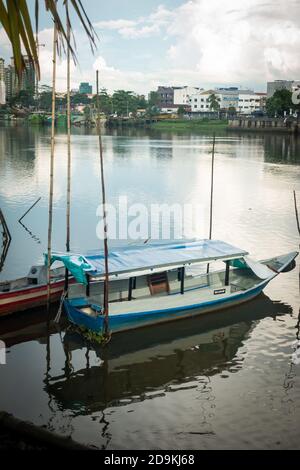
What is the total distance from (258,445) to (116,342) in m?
5.86

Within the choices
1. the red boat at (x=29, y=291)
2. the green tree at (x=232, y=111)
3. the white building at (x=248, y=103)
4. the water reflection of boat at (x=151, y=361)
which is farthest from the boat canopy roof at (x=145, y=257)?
the white building at (x=248, y=103)

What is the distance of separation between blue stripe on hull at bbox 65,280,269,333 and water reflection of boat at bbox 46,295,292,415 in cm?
28

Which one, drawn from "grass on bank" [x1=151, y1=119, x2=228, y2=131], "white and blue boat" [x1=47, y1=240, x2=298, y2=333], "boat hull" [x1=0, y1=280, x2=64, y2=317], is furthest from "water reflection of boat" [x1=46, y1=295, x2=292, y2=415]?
"grass on bank" [x1=151, y1=119, x2=228, y2=131]

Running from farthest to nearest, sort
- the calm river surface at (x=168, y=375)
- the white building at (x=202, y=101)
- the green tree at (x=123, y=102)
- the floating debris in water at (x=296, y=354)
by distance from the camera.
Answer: the white building at (x=202, y=101) → the green tree at (x=123, y=102) → the floating debris in water at (x=296, y=354) → the calm river surface at (x=168, y=375)

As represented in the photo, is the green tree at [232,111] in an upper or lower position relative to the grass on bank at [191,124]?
upper

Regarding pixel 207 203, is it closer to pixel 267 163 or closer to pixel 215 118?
pixel 267 163

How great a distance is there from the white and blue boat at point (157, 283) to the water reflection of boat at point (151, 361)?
54 cm

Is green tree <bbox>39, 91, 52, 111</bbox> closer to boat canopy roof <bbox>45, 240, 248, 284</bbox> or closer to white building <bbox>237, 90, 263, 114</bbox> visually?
white building <bbox>237, 90, 263, 114</bbox>

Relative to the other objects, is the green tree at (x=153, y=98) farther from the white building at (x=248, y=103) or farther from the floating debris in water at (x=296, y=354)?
the floating debris in water at (x=296, y=354)

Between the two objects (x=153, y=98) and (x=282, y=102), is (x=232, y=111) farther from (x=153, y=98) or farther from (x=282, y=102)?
(x=282, y=102)

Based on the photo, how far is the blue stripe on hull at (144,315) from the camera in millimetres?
14617

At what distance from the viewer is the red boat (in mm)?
16103

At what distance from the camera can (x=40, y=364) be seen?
1376 centimetres
